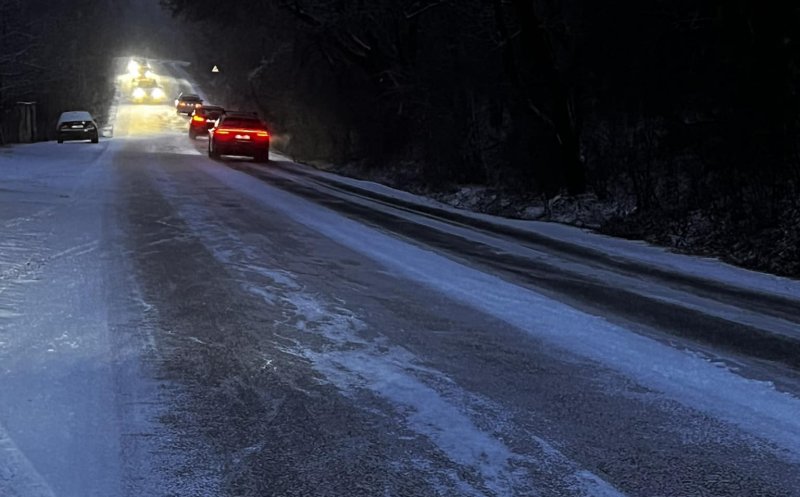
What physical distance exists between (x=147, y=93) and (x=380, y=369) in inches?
3323

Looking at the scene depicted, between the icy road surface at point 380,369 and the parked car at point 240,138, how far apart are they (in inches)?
Result: 681

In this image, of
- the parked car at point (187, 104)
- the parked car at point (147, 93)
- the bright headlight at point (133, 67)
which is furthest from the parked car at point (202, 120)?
the bright headlight at point (133, 67)

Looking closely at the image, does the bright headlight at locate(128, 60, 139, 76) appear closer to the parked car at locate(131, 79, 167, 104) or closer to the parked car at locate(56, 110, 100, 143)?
the parked car at locate(131, 79, 167, 104)

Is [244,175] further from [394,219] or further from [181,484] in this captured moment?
[181,484]

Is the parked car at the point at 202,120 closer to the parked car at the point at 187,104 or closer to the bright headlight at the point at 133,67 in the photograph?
the parked car at the point at 187,104

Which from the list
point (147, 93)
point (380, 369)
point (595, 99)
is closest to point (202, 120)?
point (595, 99)

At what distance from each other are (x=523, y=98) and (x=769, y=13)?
5552mm

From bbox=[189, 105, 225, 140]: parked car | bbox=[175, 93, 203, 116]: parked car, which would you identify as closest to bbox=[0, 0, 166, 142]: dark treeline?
bbox=[175, 93, 203, 116]: parked car

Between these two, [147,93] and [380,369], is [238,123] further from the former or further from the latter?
[147,93]

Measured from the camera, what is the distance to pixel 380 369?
515cm

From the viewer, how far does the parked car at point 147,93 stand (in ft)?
263

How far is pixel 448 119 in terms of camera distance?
72.4ft

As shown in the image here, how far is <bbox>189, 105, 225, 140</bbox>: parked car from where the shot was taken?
143 feet

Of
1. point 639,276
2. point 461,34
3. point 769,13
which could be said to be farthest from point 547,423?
point 461,34
